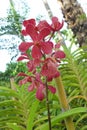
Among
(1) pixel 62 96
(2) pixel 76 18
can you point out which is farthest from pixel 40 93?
(2) pixel 76 18

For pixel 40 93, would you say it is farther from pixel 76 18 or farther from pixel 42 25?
pixel 76 18

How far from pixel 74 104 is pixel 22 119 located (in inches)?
12.7

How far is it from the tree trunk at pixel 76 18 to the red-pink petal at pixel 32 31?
1.61m

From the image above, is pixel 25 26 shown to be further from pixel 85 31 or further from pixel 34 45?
pixel 85 31

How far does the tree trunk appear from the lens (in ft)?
7.26

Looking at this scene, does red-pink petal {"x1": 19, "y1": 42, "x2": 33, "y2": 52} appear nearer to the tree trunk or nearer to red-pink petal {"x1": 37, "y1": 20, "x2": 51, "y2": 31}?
red-pink petal {"x1": 37, "y1": 20, "x2": 51, "y2": 31}

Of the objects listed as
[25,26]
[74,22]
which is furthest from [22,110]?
[74,22]

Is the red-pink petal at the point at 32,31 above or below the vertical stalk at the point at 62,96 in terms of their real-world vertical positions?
above

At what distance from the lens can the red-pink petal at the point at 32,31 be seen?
0.57m

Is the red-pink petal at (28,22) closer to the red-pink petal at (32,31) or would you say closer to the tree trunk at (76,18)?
the red-pink petal at (32,31)

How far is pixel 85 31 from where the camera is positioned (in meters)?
2.21

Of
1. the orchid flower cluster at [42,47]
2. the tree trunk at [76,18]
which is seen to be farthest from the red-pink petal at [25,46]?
the tree trunk at [76,18]

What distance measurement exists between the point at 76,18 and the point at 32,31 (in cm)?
186

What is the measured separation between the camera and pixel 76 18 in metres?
2.38
